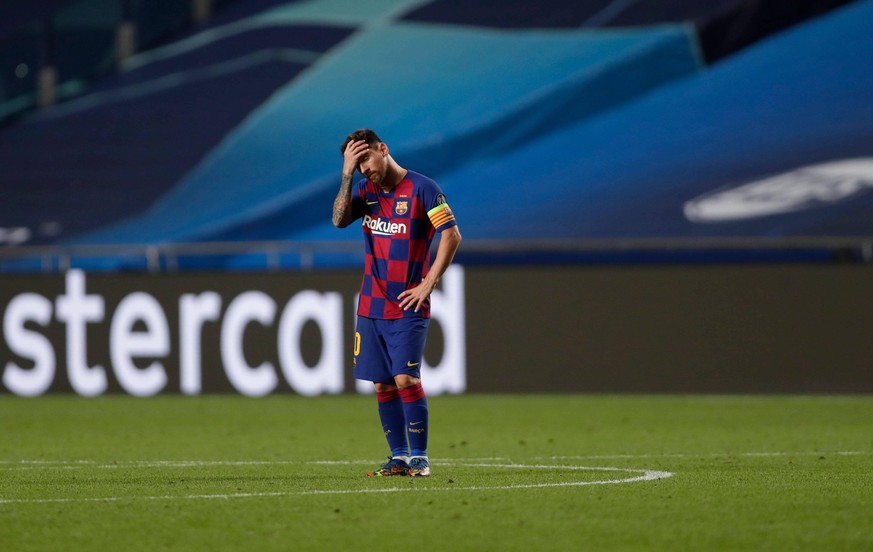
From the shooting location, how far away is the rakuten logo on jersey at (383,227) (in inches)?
378

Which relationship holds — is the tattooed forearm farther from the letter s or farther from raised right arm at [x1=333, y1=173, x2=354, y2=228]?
the letter s

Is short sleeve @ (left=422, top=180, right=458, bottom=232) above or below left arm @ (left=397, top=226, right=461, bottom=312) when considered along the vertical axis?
above

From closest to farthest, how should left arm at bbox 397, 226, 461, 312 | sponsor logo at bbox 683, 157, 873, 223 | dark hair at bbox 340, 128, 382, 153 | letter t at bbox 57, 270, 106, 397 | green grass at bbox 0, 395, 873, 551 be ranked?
green grass at bbox 0, 395, 873, 551 → left arm at bbox 397, 226, 461, 312 → dark hair at bbox 340, 128, 382, 153 → letter t at bbox 57, 270, 106, 397 → sponsor logo at bbox 683, 157, 873, 223

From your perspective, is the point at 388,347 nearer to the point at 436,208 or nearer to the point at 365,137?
the point at 436,208

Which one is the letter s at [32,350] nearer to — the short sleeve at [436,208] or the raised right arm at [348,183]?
the raised right arm at [348,183]

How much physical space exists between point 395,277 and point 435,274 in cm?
37

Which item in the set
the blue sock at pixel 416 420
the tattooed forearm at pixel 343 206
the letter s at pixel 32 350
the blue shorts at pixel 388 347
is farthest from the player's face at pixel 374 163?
the letter s at pixel 32 350

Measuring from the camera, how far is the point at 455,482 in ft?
29.9

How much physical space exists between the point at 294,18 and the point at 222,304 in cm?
1260

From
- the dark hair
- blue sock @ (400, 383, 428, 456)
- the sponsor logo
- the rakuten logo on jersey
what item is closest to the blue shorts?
blue sock @ (400, 383, 428, 456)

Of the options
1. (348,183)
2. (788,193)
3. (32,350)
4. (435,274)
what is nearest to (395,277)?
(435,274)

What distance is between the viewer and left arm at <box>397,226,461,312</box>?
9336 mm

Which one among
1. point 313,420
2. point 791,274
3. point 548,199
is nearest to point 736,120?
point 548,199

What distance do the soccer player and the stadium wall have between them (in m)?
9.27
